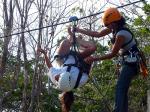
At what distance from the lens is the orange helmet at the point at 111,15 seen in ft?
13.8

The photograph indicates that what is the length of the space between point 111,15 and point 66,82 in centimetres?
78

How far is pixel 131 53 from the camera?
4.27 metres

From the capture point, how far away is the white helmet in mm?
4250

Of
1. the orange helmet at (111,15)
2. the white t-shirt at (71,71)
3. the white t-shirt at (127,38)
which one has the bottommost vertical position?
the white t-shirt at (71,71)

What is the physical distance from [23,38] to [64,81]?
9.07 meters

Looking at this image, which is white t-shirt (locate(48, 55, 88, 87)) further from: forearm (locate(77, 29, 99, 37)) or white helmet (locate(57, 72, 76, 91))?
forearm (locate(77, 29, 99, 37))

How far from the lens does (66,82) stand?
167 inches

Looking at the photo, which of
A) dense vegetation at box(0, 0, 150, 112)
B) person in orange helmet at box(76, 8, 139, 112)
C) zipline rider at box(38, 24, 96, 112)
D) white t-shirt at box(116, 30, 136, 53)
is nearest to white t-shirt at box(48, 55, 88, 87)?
zipline rider at box(38, 24, 96, 112)

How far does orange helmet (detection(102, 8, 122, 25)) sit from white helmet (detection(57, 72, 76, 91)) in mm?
643

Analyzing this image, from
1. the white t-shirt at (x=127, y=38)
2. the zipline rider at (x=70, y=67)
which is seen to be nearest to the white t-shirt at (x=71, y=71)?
the zipline rider at (x=70, y=67)

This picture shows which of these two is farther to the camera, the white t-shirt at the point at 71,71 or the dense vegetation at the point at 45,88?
the dense vegetation at the point at 45,88

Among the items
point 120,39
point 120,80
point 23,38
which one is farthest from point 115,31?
point 23,38

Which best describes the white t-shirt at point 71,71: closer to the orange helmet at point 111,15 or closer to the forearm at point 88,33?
the forearm at point 88,33

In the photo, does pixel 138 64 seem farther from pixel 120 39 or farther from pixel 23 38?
pixel 23 38
